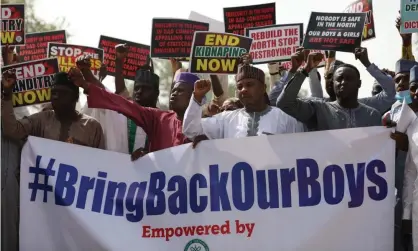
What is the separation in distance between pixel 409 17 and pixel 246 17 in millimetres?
2209

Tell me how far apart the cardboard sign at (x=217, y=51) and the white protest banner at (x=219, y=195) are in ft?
5.68

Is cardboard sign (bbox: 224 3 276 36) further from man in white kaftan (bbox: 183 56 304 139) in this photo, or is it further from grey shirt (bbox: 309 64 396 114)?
man in white kaftan (bbox: 183 56 304 139)

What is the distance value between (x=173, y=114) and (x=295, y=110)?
3.89 ft

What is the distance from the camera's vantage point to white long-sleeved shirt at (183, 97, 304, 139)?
→ 7.55 meters

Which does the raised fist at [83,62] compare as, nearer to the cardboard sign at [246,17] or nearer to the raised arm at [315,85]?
the raised arm at [315,85]

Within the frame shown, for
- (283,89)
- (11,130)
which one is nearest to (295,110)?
(283,89)

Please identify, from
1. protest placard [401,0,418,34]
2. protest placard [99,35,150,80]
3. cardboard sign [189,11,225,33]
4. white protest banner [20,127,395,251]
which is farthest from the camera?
cardboard sign [189,11,225,33]

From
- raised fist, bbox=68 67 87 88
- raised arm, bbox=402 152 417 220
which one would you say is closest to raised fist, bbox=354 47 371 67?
raised arm, bbox=402 152 417 220

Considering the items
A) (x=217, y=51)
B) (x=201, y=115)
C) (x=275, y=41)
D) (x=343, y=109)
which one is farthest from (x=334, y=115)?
(x=275, y=41)

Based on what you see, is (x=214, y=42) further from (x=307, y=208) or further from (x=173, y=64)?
(x=307, y=208)

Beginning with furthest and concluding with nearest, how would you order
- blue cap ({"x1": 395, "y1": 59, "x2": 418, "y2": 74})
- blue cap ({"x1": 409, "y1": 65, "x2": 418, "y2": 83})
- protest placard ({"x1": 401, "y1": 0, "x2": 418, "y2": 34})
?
1. protest placard ({"x1": 401, "y1": 0, "x2": 418, "y2": 34})
2. blue cap ({"x1": 395, "y1": 59, "x2": 418, "y2": 74})
3. blue cap ({"x1": 409, "y1": 65, "x2": 418, "y2": 83})

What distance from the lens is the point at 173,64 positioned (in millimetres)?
10727

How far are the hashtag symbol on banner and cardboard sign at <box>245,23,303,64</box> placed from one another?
3176 mm

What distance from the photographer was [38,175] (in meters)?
7.80
